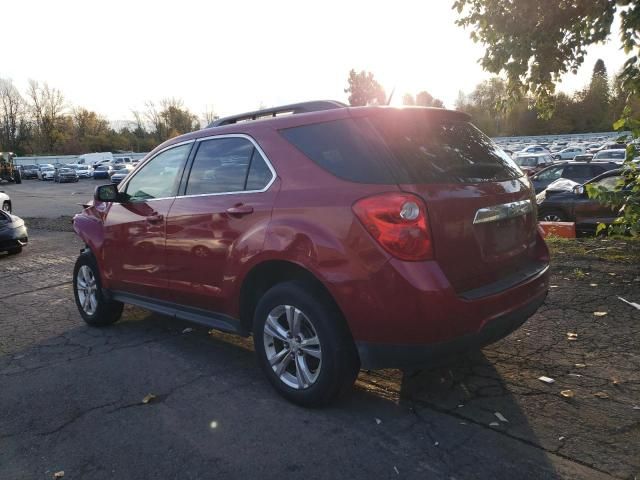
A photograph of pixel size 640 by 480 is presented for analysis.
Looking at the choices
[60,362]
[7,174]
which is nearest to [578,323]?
[60,362]

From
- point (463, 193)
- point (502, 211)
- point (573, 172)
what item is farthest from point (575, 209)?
point (463, 193)

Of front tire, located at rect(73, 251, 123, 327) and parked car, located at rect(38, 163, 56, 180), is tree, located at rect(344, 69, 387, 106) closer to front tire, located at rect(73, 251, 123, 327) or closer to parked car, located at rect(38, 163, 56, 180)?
parked car, located at rect(38, 163, 56, 180)

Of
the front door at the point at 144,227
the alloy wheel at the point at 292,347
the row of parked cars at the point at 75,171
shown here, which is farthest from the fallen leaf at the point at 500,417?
the row of parked cars at the point at 75,171

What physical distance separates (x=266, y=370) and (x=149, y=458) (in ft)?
3.08

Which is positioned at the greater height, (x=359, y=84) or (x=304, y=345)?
(x=359, y=84)

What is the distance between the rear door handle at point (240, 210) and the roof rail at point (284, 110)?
2.67 ft

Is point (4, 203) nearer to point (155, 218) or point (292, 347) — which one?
point (155, 218)

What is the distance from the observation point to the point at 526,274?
3.31 meters

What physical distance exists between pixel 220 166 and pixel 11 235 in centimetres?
778

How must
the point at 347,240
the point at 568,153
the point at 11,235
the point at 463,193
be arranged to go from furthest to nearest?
the point at 568,153 < the point at 11,235 < the point at 463,193 < the point at 347,240

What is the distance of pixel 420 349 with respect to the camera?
2811 millimetres

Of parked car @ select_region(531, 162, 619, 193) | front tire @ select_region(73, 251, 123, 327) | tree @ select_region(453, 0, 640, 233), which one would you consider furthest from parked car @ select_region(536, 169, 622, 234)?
front tire @ select_region(73, 251, 123, 327)

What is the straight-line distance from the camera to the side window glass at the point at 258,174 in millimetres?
3463

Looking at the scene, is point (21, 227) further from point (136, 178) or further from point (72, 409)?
Result: point (72, 409)
